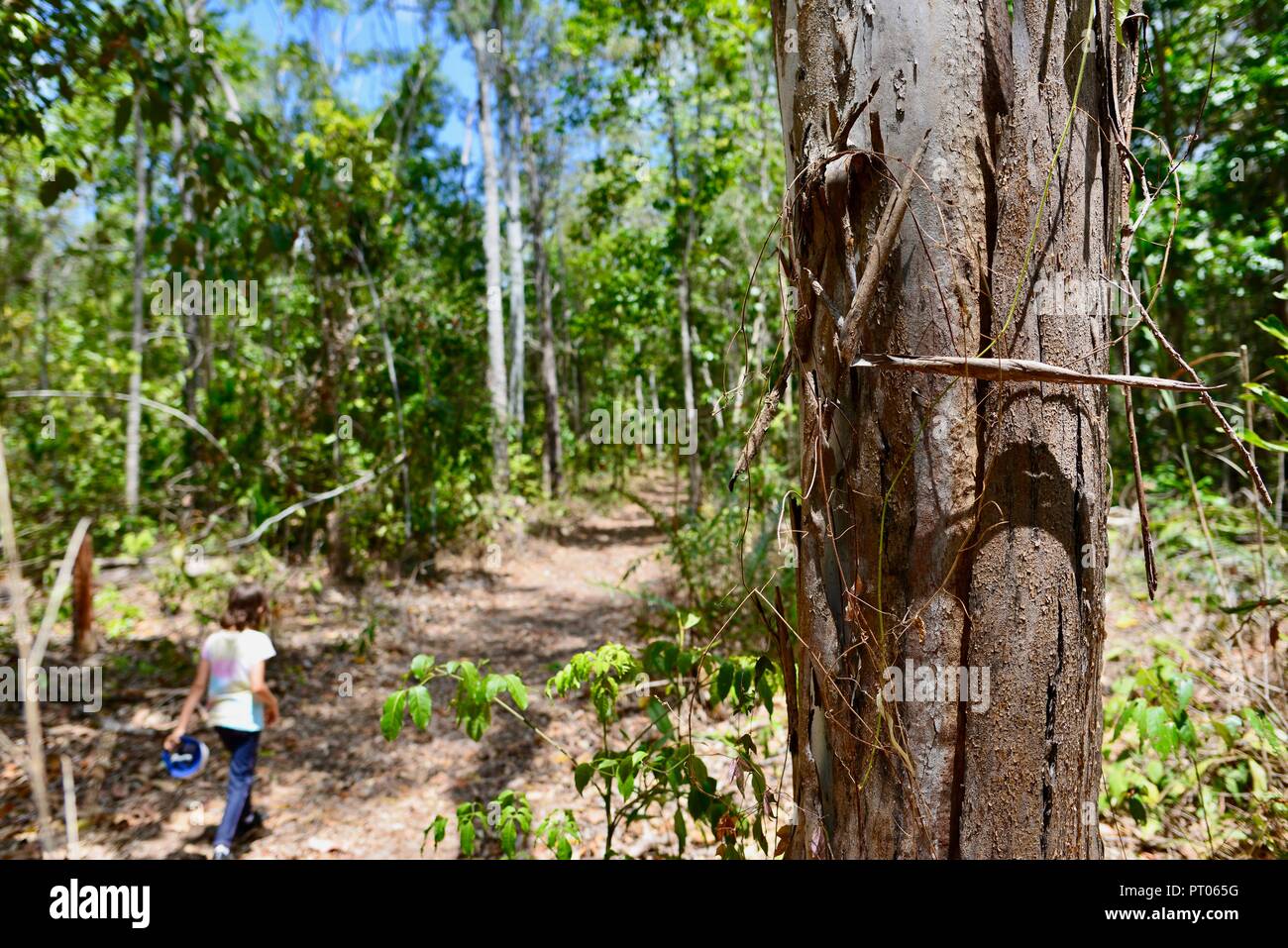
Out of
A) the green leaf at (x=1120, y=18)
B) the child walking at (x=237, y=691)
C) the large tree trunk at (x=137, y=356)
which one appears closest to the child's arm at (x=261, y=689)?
the child walking at (x=237, y=691)

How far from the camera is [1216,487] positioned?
7.64 meters

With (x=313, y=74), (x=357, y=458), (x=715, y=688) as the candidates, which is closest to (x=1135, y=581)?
(x=715, y=688)

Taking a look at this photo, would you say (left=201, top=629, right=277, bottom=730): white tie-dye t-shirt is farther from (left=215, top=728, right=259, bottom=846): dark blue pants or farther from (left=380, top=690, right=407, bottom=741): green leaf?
(left=380, top=690, right=407, bottom=741): green leaf

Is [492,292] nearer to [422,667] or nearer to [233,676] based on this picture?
[233,676]

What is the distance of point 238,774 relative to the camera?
357 cm

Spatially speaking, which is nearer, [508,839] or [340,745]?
[508,839]

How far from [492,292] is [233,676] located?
7.04 meters

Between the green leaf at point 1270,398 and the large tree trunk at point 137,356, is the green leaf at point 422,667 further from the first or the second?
the large tree trunk at point 137,356

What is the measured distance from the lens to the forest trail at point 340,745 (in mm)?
3787

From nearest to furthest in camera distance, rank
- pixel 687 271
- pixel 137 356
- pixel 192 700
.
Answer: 1. pixel 192 700
2. pixel 137 356
3. pixel 687 271

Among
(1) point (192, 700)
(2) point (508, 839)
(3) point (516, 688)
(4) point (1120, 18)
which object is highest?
(4) point (1120, 18)

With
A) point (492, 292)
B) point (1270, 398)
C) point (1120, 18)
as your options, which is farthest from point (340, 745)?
point (492, 292)

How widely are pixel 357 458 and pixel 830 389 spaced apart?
25.5 ft

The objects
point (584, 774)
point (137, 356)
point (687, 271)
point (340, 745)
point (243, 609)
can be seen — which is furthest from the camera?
point (687, 271)
